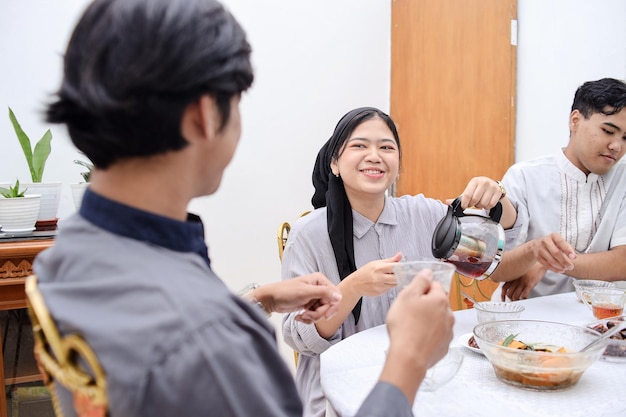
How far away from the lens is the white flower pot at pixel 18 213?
2.17m

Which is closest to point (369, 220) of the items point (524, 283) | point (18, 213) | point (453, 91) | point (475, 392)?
point (524, 283)

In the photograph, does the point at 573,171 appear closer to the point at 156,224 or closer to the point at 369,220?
the point at 369,220

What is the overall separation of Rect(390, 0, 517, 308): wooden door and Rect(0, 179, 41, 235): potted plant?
209cm

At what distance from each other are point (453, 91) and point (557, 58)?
0.62 metres

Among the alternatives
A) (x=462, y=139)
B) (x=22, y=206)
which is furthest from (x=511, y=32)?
(x=22, y=206)

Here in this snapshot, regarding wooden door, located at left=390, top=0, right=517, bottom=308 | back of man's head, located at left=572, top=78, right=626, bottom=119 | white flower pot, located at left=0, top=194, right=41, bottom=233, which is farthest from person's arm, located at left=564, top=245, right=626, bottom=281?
white flower pot, located at left=0, top=194, right=41, bottom=233

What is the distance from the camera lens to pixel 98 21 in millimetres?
582

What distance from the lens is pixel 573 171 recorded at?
2.22 meters

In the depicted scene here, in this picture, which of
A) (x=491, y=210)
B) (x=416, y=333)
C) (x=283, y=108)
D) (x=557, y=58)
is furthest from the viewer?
(x=283, y=108)

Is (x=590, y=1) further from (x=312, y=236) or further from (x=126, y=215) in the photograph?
(x=126, y=215)

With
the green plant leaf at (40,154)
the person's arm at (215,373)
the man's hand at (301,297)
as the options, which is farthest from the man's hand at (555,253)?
the green plant leaf at (40,154)

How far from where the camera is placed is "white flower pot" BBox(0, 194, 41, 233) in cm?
217

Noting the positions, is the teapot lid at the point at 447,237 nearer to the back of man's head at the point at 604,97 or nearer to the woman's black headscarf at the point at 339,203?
the woman's black headscarf at the point at 339,203

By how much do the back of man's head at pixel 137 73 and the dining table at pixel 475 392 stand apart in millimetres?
668
